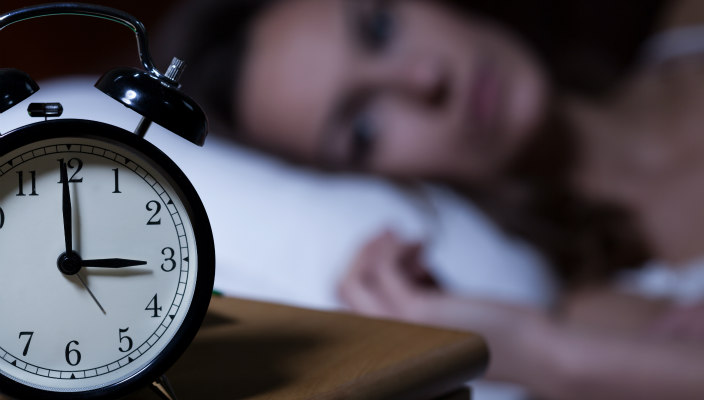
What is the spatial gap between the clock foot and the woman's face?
1.11 m

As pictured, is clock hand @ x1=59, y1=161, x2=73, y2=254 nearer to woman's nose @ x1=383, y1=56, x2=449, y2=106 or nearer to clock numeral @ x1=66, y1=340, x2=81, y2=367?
clock numeral @ x1=66, y1=340, x2=81, y2=367

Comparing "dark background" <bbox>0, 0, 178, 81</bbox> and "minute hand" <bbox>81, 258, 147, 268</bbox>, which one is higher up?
"dark background" <bbox>0, 0, 178, 81</bbox>

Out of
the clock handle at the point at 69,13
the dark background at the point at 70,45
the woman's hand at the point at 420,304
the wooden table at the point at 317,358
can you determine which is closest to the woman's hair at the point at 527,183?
the dark background at the point at 70,45

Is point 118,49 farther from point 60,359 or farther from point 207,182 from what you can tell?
point 60,359

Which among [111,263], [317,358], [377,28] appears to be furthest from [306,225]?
[111,263]

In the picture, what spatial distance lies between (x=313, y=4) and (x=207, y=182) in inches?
20.5

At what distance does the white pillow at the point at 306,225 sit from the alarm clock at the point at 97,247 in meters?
0.62

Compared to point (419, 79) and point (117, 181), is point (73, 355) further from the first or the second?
point (419, 79)

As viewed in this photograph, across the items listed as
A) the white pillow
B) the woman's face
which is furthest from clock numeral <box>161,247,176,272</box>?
the woman's face

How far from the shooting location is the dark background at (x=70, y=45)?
1191 mm

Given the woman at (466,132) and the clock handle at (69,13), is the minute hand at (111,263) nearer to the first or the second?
the clock handle at (69,13)

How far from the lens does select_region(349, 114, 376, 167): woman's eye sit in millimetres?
1544

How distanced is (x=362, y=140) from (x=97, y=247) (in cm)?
121

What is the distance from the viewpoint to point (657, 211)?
1.66 meters
